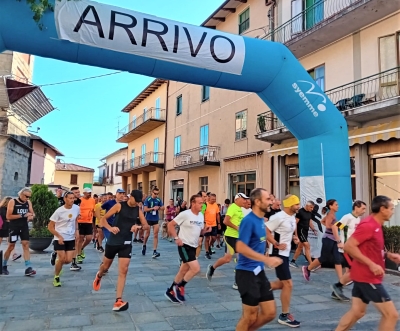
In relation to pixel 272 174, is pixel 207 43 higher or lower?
higher

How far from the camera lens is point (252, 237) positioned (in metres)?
3.87

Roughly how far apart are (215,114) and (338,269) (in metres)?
15.6

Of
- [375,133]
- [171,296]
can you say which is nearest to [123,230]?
[171,296]

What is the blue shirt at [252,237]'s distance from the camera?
Answer: 3844 millimetres

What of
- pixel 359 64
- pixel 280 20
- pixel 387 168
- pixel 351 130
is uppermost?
pixel 280 20

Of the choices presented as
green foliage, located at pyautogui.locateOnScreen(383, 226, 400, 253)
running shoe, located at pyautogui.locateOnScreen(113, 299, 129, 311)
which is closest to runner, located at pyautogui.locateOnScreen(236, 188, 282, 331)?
running shoe, located at pyautogui.locateOnScreen(113, 299, 129, 311)

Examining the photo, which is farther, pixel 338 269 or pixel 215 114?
pixel 215 114

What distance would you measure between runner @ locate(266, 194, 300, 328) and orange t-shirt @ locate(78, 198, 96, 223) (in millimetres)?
5787

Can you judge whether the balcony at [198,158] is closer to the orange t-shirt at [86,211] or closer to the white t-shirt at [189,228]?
the orange t-shirt at [86,211]

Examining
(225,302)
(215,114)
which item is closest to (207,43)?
(225,302)

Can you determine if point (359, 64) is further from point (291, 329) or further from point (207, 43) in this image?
point (291, 329)

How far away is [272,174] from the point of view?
16438 mm

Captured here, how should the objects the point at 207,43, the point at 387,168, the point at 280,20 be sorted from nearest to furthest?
the point at 207,43
the point at 387,168
the point at 280,20

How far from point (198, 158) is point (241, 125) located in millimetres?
4967
